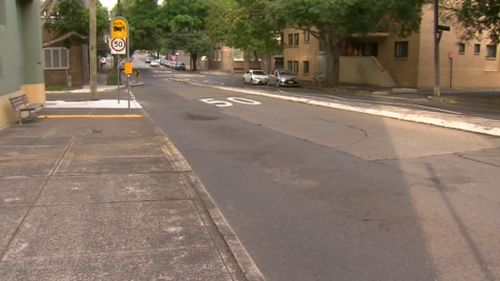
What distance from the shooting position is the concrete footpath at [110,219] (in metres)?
4.91

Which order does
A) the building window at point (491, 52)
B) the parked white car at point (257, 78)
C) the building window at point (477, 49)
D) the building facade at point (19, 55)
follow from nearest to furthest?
the building facade at point (19, 55) < the building window at point (477, 49) < the building window at point (491, 52) < the parked white car at point (257, 78)

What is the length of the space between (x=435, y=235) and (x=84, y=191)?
4528 mm

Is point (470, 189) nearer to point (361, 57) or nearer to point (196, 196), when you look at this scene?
point (196, 196)

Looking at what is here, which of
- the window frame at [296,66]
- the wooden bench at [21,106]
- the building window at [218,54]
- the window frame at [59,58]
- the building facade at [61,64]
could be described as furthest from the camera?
the building window at [218,54]

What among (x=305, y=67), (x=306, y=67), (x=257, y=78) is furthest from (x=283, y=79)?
(x=305, y=67)

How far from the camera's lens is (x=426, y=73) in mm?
42844

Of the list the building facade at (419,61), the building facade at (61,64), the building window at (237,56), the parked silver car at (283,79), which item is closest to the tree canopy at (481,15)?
the building facade at (419,61)

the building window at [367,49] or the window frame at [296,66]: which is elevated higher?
the building window at [367,49]

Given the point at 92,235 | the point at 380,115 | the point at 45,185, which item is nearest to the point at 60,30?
the point at 380,115

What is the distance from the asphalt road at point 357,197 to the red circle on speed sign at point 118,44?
7.23 m

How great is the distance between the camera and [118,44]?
70.1 ft

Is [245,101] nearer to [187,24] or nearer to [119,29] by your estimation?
[119,29]

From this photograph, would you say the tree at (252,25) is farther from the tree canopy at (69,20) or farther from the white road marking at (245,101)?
the white road marking at (245,101)

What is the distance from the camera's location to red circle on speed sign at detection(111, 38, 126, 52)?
2125 cm
